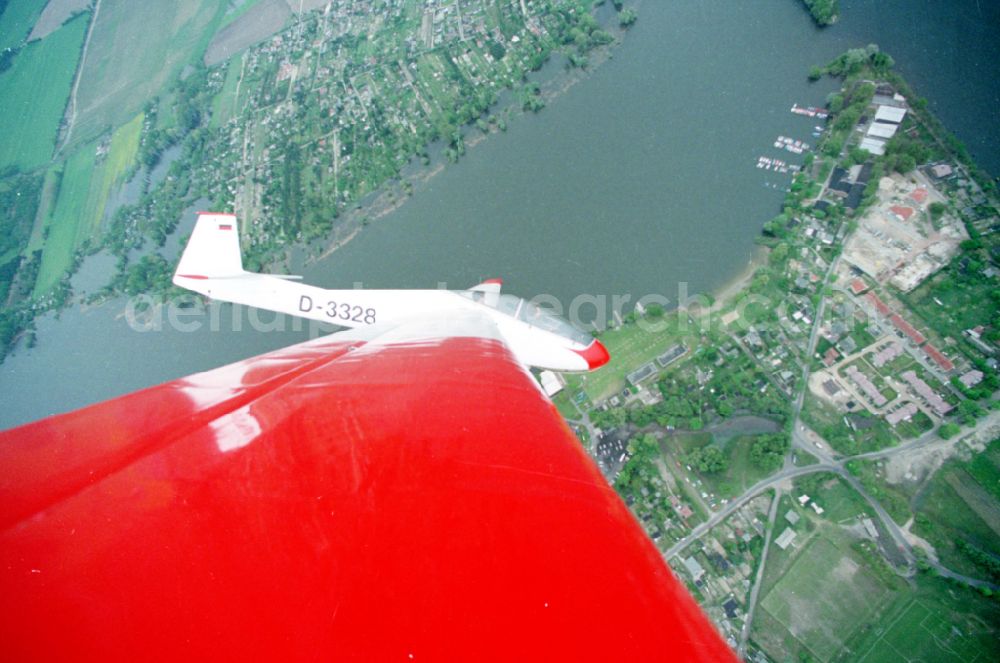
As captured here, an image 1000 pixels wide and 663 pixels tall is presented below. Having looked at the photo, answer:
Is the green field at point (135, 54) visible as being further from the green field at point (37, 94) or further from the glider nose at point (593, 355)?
the glider nose at point (593, 355)

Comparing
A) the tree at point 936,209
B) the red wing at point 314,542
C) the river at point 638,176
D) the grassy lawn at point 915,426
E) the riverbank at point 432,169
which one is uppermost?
the riverbank at point 432,169

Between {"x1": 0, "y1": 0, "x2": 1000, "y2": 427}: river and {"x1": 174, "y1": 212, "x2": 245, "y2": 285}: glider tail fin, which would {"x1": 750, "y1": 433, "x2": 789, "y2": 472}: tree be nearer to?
{"x1": 0, "y1": 0, "x2": 1000, "y2": 427}: river

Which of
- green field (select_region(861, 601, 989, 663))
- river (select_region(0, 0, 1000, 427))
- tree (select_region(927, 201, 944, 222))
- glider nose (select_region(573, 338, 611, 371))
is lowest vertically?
green field (select_region(861, 601, 989, 663))

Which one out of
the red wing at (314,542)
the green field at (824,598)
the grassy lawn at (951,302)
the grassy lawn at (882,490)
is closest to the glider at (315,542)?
the red wing at (314,542)

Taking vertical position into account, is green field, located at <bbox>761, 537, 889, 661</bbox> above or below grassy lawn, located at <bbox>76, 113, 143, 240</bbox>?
below

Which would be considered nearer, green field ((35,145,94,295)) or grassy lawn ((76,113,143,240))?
green field ((35,145,94,295))

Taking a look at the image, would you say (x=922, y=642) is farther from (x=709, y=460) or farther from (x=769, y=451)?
(x=709, y=460)

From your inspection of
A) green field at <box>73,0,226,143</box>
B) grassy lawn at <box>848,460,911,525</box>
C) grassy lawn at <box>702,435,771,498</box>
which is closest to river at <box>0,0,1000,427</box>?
grassy lawn at <box>702,435,771,498</box>

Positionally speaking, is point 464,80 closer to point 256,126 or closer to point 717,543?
point 256,126
